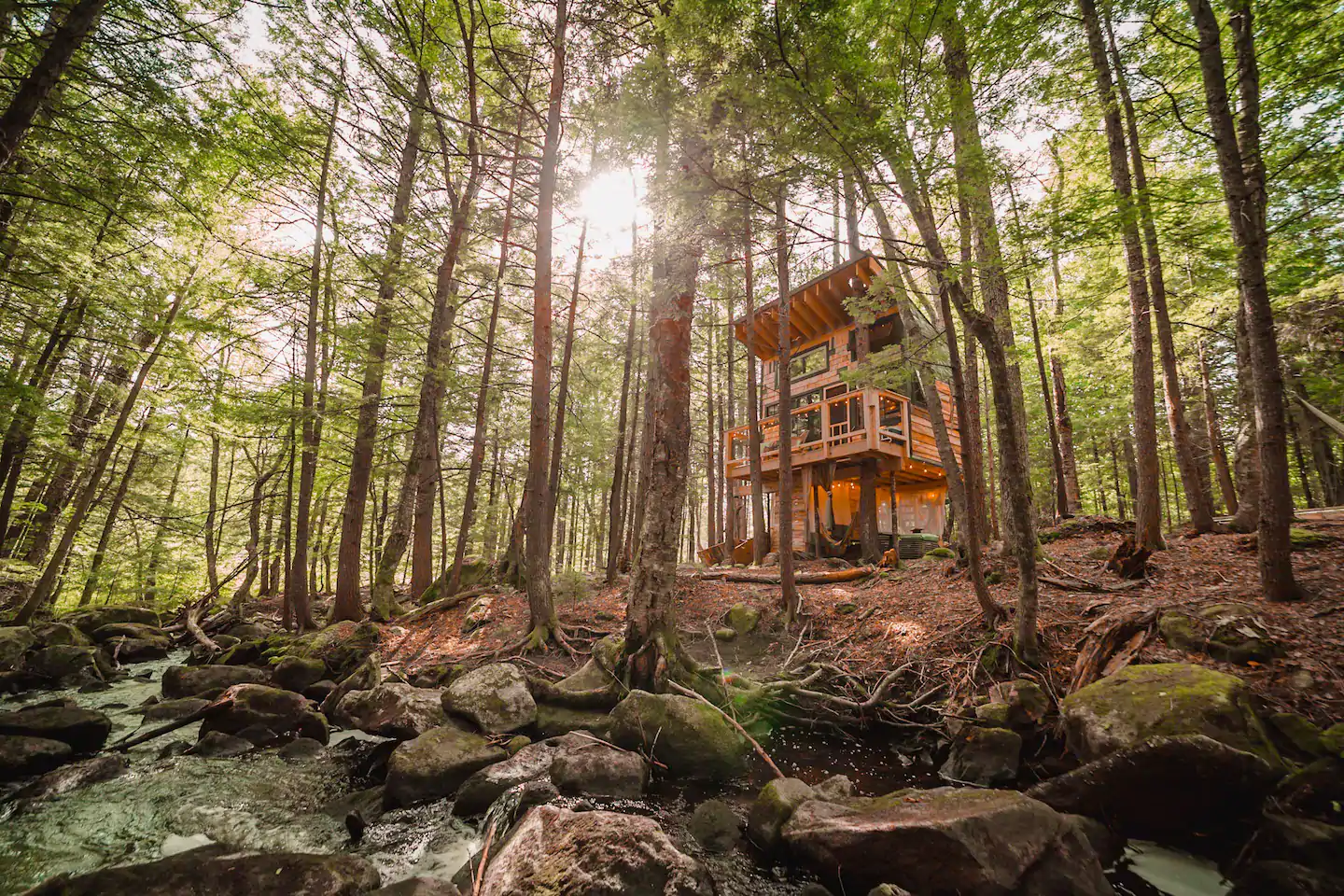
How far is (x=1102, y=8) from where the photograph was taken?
7.38m

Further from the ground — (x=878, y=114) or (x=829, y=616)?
(x=878, y=114)

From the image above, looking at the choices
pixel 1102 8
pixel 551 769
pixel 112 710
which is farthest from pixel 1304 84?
pixel 112 710

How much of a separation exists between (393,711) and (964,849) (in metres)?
6.50

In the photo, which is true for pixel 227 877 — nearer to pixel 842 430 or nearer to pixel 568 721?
pixel 568 721

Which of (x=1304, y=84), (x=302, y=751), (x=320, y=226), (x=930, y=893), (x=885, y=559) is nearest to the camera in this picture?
(x=930, y=893)

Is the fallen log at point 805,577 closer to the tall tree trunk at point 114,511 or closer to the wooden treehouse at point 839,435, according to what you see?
the wooden treehouse at point 839,435

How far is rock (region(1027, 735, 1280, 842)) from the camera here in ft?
11.2

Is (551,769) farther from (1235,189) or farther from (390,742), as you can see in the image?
(1235,189)

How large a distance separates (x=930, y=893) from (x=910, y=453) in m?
12.9

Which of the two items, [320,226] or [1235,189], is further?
[320,226]

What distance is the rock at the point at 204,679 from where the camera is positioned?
26.0 ft

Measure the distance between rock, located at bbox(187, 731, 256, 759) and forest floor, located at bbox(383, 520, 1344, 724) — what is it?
2.59 metres

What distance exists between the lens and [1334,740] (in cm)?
357

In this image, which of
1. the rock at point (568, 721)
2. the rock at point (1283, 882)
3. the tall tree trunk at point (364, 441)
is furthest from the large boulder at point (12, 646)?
the rock at point (1283, 882)
